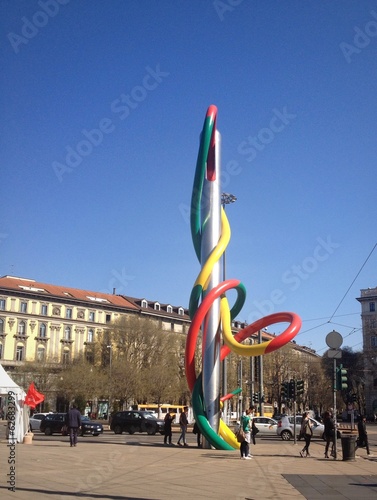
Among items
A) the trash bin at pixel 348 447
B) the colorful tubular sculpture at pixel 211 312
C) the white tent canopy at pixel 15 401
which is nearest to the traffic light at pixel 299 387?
the colorful tubular sculpture at pixel 211 312

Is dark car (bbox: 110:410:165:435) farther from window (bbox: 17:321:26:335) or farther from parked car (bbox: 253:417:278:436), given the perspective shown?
window (bbox: 17:321:26:335)

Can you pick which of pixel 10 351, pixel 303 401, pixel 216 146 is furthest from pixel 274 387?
pixel 216 146

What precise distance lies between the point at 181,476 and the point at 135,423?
25900 millimetres

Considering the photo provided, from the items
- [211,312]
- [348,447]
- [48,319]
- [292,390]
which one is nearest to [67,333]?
[48,319]

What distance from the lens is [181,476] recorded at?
14.6 meters

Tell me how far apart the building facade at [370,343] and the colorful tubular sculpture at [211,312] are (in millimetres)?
62010

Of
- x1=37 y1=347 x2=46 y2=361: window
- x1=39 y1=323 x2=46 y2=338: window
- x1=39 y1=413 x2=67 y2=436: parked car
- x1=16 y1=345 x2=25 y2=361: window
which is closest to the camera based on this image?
x1=39 y1=413 x2=67 y2=436: parked car

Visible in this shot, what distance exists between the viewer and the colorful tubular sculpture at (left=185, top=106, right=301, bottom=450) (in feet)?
77.1

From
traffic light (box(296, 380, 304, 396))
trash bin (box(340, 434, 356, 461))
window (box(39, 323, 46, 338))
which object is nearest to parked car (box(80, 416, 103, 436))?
traffic light (box(296, 380, 304, 396))

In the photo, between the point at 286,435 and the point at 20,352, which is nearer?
the point at 286,435

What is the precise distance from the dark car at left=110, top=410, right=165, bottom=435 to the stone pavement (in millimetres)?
17792

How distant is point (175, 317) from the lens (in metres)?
97.7

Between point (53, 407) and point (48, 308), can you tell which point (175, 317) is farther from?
point (53, 407)

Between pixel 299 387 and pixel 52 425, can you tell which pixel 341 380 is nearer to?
pixel 299 387
